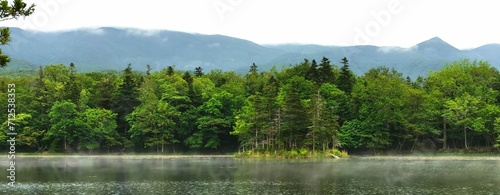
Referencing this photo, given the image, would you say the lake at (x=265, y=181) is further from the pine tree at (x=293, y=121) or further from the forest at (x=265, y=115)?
the forest at (x=265, y=115)

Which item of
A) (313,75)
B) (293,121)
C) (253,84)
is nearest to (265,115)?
(293,121)

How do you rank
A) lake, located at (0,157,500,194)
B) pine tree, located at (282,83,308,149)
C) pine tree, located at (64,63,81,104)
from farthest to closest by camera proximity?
1. pine tree, located at (64,63,81,104)
2. pine tree, located at (282,83,308,149)
3. lake, located at (0,157,500,194)

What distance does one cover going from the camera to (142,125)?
77.9m

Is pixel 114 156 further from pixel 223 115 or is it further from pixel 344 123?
pixel 344 123

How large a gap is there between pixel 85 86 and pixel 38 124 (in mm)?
12755

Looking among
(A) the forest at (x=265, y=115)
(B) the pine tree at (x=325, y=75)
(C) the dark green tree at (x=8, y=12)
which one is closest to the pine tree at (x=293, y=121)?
(A) the forest at (x=265, y=115)

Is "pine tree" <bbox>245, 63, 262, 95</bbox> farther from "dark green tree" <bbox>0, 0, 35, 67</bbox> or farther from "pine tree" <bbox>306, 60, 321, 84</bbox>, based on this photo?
"dark green tree" <bbox>0, 0, 35, 67</bbox>

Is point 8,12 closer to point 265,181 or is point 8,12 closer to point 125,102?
point 265,181

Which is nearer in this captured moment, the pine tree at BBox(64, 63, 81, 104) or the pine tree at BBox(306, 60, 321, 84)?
the pine tree at BBox(64, 63, 81, 104)

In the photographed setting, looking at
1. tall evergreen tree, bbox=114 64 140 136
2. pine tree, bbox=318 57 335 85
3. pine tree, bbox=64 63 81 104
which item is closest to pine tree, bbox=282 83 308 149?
pine tree, bbox=318 57 335 85

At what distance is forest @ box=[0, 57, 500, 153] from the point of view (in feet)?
232

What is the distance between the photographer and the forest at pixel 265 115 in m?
70.6

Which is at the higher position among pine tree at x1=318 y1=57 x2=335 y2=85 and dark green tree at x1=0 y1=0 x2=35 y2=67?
pine tree at x1=318 y1=57 x2=335 y2=85

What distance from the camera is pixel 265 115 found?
229 ft
